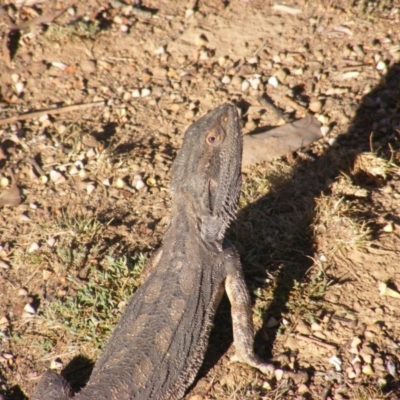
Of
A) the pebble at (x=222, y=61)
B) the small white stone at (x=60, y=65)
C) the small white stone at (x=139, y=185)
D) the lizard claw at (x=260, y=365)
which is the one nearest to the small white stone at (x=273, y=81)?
the pebble at (x=222, y=61)

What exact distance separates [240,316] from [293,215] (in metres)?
1.56

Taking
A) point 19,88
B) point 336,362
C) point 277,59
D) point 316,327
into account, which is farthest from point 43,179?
point 336,362

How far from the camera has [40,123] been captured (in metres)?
8.13

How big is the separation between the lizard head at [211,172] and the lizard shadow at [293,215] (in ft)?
2.78

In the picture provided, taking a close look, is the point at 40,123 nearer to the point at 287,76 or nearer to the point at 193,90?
the point at 193,90

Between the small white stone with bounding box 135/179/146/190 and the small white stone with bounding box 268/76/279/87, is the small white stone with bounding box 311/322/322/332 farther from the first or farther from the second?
the small white stone with bounding box 268/76/279/87

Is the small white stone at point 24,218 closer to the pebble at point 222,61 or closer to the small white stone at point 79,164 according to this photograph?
the small white stone at point 79,164

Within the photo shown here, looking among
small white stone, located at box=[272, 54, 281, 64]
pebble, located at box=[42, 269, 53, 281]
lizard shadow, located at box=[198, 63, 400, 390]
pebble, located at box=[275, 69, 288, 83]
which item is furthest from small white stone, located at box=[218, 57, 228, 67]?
pebble, located at box=[42, 269, 53, 281]

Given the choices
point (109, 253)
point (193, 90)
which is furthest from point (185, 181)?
point (193, 90)

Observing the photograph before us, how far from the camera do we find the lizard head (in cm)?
547

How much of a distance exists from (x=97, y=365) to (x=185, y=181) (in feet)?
5.87

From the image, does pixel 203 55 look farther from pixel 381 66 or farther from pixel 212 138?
pixel 212 138

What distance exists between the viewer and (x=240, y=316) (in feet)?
17.7

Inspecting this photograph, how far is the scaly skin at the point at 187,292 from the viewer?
195 inches
